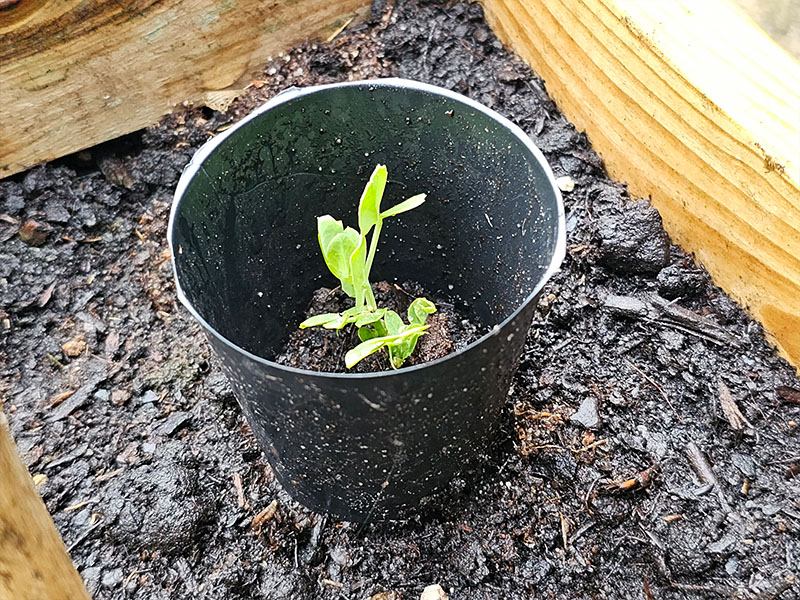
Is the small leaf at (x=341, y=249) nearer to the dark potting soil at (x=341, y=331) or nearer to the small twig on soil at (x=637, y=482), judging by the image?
the dark potting soil at (x=341, y=331)

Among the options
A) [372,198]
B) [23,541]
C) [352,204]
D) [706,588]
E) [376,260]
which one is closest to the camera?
[23,541]

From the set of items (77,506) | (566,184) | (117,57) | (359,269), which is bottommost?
(77,506)

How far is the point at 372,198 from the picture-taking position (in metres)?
0.90

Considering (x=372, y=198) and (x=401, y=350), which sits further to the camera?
(x=401, y=350)

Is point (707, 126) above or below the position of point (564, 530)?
above

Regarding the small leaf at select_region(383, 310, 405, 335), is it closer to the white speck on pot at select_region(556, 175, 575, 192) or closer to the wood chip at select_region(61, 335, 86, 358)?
the white speck on pot at select_region(556, 175, 575, 192)

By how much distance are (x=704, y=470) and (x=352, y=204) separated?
716 millimetres

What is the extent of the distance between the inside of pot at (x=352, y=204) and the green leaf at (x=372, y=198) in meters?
0.20

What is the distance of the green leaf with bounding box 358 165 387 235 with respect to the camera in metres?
0.88

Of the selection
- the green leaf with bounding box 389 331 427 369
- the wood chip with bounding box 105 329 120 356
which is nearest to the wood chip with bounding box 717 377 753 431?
the green leaf with bounding box 389 331 427 369

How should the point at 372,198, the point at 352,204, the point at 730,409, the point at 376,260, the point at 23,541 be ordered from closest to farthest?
1. the point at 23,541
2. the point at 372,198
3. the point at 730,409
4. the point at 352,204
5. the point at 376,260

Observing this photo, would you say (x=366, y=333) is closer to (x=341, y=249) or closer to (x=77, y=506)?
(x=341, y=249)

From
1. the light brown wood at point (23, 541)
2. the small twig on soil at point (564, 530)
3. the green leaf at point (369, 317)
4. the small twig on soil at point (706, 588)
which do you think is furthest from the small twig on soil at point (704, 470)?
the light brown wood at point (23, 541)

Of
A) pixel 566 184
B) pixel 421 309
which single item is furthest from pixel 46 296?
pixel 566 184
